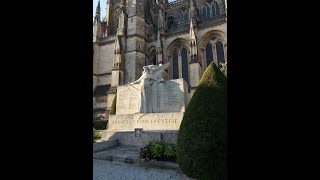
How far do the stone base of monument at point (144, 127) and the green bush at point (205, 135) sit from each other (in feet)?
10.3

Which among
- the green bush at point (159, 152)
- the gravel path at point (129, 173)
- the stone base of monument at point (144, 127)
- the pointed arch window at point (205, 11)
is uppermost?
the pointed arch window at point (205, 11)

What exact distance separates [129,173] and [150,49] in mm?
19108

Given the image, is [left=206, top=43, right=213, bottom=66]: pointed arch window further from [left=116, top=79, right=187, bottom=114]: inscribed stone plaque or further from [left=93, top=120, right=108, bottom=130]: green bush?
[left=116, top=79, right=187, bottom=114]: inscribed stone plaque

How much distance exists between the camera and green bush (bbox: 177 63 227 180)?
3.59 metres

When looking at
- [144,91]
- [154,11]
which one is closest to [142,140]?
[144,91]

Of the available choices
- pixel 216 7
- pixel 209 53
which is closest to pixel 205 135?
pixel 209 53

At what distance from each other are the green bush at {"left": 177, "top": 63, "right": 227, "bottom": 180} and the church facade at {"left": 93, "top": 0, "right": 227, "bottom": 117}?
48.2ft

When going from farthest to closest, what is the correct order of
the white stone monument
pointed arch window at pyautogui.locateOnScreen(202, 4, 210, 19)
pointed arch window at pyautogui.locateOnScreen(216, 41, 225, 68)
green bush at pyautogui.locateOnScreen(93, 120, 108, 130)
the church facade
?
pointed arch window at pyautogui.locateOnScreen(202, 4, 210, 19)
pointed arch window at pyautogui.locateOnScreen(216, 41, 225, 68)
the church facade
green bush at pyautogui.locateOnScreen(93, 120, 108, 130)
the white stone monument

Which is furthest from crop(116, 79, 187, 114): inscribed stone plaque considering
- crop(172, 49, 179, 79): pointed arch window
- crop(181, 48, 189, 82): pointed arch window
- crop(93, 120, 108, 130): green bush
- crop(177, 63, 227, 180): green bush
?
crop(172, 49, 179, 79): pointed arch window

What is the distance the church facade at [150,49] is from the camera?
20266mm

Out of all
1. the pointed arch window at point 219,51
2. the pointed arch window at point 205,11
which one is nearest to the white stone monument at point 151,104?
the pointed arch window at point 219,51

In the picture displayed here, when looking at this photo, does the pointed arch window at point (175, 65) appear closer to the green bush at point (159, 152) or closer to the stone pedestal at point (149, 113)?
the stone pedestal at point (149, 113)
